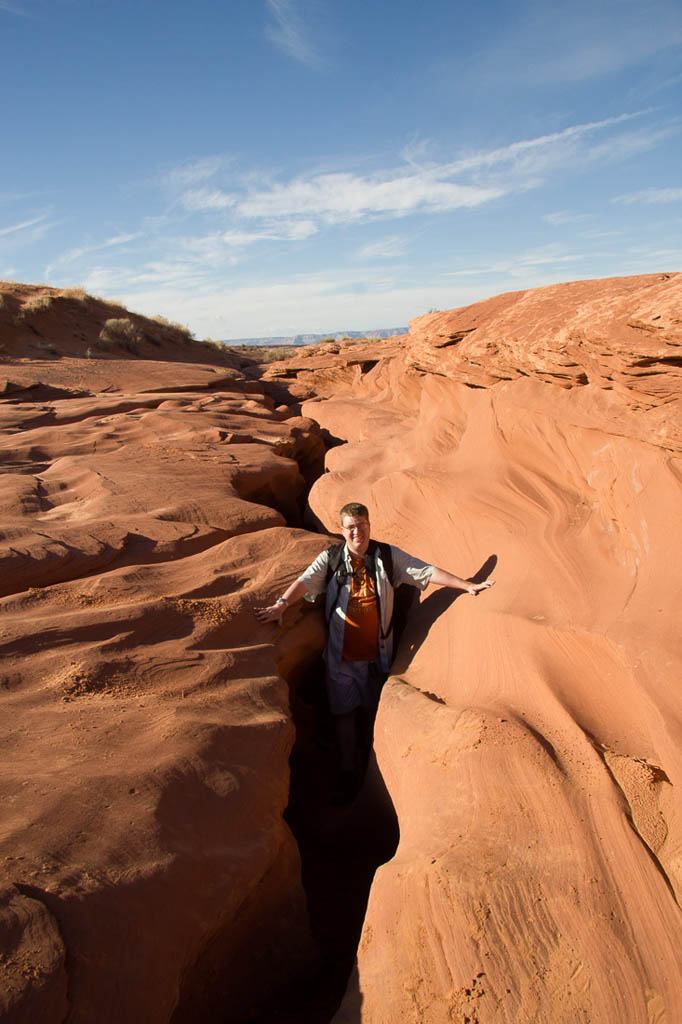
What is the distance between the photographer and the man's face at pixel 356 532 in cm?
318

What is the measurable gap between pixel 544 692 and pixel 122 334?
48.9ft

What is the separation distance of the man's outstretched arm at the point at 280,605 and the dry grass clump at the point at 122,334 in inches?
505

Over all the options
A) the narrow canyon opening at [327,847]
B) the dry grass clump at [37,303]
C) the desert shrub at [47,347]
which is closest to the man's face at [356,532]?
the narrow canyon opening at [327,847]

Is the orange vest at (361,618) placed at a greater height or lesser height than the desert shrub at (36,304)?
lesser

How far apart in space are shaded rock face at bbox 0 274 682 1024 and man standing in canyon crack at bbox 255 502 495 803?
6.2 inches

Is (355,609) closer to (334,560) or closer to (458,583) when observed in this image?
(334,560)

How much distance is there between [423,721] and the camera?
2670 mm

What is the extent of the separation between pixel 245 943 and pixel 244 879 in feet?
1.13

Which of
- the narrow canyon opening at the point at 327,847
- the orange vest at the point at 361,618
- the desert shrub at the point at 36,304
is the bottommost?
the narrow canyon opening at the point at 327,847

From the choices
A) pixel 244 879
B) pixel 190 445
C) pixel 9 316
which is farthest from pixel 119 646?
pixel 9 316

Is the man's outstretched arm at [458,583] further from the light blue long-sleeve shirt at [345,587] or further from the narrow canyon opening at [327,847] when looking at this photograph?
the narrow canyon opening at [327,847]

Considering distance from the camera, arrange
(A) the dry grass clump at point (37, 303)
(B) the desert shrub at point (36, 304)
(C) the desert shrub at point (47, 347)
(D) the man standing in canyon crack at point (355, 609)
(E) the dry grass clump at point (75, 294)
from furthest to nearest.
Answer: (E) the dry grass clump at point (75, 294) → (A) the dry grass clump at point (37, 303) → (B) the desert shrub at point (36, 304) → (C) the desert shrub at point (47, 347) → (D) the man standing in canyon crack at point (355, 609)

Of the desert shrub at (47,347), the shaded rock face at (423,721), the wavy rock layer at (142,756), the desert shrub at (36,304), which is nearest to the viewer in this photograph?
the wavy rock layer at (142,756)

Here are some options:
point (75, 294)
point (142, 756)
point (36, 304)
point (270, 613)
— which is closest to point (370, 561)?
point (270, 613)
